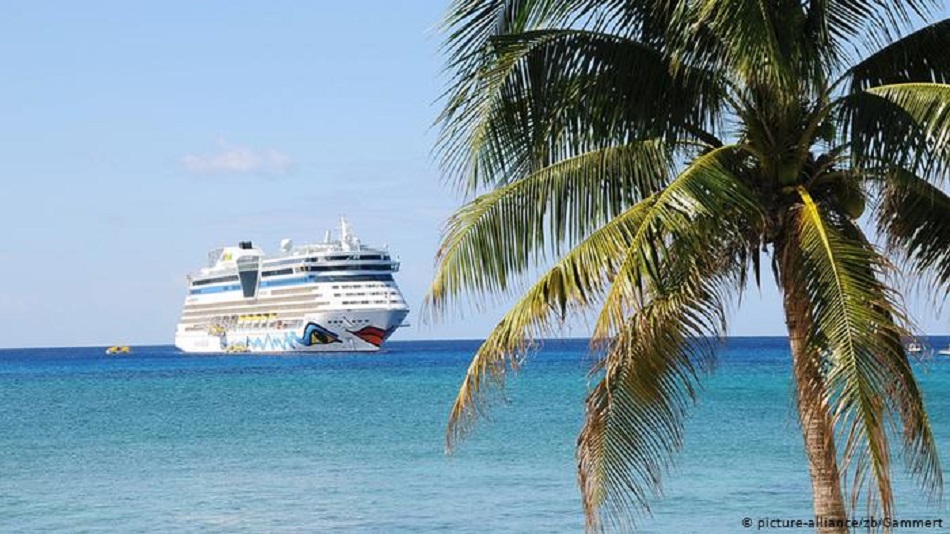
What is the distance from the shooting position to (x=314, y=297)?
258ft

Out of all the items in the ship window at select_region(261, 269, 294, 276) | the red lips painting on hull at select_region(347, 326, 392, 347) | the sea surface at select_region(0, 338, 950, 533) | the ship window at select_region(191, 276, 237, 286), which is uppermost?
the ship window at select_region(191, 276, 237, 286)

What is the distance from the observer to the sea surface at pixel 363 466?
16562mm

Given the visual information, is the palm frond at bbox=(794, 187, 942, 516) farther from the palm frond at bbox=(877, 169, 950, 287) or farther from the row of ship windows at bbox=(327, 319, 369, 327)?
the row of ship windows at bbox=(327, 319, 369, 327)

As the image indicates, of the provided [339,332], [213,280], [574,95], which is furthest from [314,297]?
[574,95]

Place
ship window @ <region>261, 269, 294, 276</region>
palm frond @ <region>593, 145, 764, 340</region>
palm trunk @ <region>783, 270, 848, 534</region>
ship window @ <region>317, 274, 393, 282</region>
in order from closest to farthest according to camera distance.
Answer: palm frond @ <region>593, 145, 764, 340</region>
palm trunk @ <region>783, 270, 848, 534</region>
ship window @ <region>317, 274, 393, 282</region>
ship window @ <region>261, 269, 294, 276</region>

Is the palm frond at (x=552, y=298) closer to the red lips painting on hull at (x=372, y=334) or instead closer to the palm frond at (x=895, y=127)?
the palm frond at (x=895, y=127)

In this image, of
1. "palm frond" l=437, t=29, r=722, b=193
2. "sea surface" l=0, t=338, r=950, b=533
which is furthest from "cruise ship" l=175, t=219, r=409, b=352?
"palm frond" l=437, t=29, r=722, b=193

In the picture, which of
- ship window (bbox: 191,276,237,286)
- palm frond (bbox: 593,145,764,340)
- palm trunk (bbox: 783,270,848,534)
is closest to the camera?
palm frond (bbox: 593,145,764,340)

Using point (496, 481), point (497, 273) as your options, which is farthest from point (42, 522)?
point (497, 273)

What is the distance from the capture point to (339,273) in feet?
254

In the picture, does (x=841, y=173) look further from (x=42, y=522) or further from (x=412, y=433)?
(x=412, y=433)

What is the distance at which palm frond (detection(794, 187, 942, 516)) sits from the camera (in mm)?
6000

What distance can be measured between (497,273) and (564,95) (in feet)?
3.02

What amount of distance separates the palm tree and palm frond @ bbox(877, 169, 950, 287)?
0.01 metres
